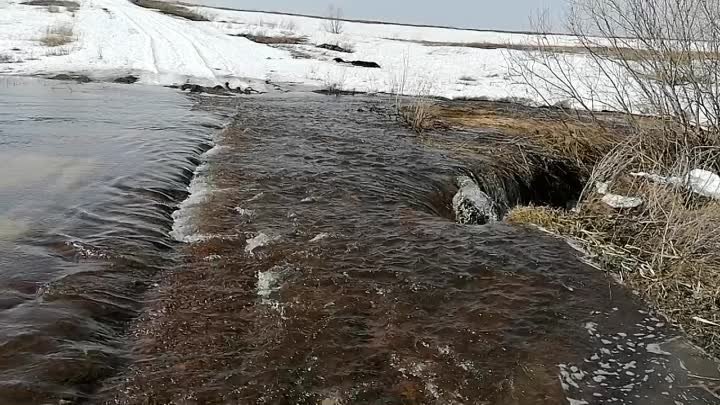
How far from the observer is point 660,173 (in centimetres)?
755

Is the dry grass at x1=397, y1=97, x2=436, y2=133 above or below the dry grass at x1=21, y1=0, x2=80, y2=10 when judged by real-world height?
below

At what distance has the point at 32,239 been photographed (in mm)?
5262

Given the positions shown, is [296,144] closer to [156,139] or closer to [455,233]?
[156,139]

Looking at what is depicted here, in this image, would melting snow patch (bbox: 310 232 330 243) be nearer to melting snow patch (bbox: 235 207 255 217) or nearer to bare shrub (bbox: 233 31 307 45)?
melting snow patch (bbox: 235 207 255 217)

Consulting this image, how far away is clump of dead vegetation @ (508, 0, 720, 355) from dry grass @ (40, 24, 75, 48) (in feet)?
70.4

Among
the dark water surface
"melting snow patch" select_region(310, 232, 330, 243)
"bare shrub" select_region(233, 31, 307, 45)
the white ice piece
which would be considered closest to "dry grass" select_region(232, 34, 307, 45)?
"bare shrub" select_region(233, 31, 307, 45)

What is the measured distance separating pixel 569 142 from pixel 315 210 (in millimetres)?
5361

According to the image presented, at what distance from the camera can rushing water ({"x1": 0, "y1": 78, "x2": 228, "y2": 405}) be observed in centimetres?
362

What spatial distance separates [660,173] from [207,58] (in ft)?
66.4

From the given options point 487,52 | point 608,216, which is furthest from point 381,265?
point 487,52

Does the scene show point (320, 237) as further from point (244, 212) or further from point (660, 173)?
point (660, 173)

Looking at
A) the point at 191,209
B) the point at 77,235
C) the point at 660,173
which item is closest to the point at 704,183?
the point at 660,173

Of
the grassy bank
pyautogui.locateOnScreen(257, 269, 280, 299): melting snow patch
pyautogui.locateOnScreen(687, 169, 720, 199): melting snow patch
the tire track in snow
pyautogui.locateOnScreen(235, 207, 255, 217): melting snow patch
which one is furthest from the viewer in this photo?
the tire track in snow

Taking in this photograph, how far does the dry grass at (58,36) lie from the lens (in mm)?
23109
